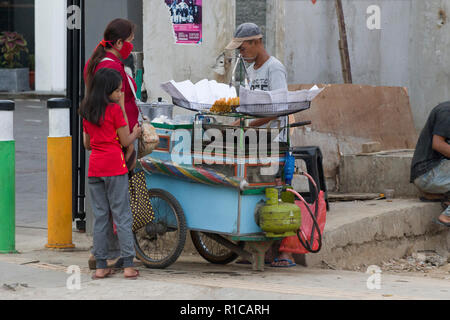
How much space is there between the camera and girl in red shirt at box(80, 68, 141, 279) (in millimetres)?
5535

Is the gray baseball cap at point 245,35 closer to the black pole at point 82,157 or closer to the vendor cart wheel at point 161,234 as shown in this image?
the vendor cart wheel at point 161,234

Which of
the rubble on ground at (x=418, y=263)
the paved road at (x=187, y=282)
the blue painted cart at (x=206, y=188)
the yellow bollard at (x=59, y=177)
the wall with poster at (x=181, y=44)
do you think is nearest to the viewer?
the paved road at (x=187, y=282)

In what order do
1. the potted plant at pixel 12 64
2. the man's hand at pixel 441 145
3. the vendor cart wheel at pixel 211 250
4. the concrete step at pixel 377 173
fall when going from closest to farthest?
the vendor cart wheel at pixel 211 250 → the man's hand at pixel 441 145 → the concrete step at pixel 377 173 → the potted plant at pixel 12 64

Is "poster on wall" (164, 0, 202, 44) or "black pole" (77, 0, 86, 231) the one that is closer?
"poster on wall" (164, 0, 202, 44)

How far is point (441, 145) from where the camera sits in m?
8.03

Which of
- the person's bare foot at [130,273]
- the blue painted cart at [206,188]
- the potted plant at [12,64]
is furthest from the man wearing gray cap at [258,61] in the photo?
the potted plant at [12,64]

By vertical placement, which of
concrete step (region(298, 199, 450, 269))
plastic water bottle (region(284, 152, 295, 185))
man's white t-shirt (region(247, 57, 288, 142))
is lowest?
concrete step (region(298, 199, 450, 269))

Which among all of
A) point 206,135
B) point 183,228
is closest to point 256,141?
point 206,135

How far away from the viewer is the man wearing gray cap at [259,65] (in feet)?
21.4

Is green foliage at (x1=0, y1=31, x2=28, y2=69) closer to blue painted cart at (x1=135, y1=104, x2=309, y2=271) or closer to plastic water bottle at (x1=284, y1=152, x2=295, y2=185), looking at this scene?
blue painted cart at (x1=135, y1=104, x2=309, y2=271)

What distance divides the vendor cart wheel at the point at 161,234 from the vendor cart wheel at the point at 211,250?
0.46 metres

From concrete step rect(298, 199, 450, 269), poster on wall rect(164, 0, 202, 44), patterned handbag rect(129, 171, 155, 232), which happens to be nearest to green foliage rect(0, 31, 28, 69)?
poster on wall rect(164, 0, 202, 44)

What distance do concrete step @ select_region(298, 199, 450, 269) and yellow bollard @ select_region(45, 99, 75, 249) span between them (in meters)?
2.09

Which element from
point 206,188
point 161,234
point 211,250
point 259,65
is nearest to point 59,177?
point 161,234
